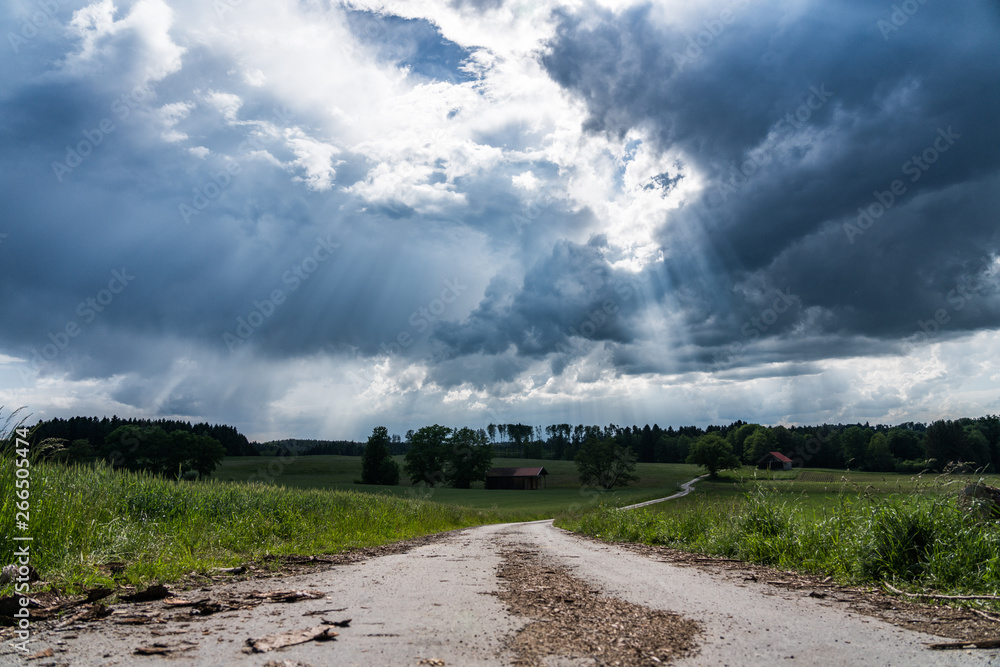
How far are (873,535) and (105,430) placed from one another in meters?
89.2

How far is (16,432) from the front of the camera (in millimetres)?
7348

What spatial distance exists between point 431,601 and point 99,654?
252 cm

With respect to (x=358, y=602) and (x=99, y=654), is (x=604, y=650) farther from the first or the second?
(x=99, y=654)

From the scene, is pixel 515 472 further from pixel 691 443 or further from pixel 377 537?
pixel 377 537

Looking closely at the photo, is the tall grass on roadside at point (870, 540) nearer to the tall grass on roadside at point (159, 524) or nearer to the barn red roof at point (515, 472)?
the tall grass on roadside at point (159, 524)

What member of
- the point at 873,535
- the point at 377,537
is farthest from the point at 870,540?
the point at 377,537

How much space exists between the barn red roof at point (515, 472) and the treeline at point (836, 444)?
6278mm

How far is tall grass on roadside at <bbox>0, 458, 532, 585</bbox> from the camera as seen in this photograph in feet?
19.8

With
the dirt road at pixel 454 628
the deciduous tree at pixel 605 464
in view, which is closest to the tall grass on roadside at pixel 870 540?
the dirt road at pixel 454 628

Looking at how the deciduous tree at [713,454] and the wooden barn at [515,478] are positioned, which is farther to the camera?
the wooden barn at [515,478]

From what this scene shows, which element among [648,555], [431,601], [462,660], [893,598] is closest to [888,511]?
[893,598]

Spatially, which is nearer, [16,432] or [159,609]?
[159,609]

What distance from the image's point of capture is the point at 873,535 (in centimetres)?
668

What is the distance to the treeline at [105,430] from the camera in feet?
31.0
